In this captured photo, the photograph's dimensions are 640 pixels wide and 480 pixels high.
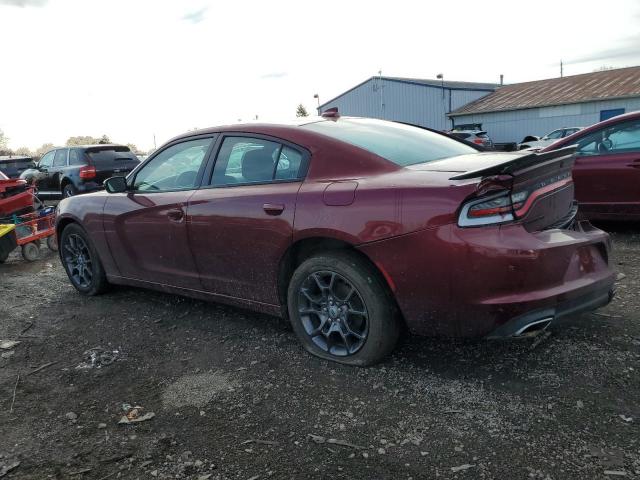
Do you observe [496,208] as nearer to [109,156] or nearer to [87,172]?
[87,172]

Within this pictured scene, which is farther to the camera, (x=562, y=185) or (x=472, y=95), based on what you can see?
(x=472, y=95)

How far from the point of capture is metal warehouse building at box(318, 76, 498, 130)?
35625 mm

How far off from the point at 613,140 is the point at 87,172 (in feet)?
37.9

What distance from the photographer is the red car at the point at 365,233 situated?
2664mm

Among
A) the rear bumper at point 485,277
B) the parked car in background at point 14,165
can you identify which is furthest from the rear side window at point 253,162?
the parked car in background at point 14,165

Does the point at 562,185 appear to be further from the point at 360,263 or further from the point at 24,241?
the point at 24,241

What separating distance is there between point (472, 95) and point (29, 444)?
37.9 metres

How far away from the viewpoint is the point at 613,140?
237 inches

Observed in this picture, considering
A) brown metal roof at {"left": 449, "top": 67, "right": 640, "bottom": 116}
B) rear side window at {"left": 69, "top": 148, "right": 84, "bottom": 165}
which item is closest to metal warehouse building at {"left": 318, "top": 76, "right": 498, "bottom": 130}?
brown metal roof at {"left": 449, "top": 67, "right": 640, "bottom": 116}

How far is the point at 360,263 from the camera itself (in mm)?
3057

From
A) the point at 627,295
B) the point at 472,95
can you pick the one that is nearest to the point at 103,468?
the point at 627,295

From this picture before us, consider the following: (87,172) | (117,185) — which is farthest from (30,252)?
(87,172)

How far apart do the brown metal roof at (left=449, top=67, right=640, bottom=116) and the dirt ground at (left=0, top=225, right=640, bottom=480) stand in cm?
2839

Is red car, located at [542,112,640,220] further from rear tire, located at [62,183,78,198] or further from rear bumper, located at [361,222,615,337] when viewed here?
rear tire, located at [62,183,78,198]
